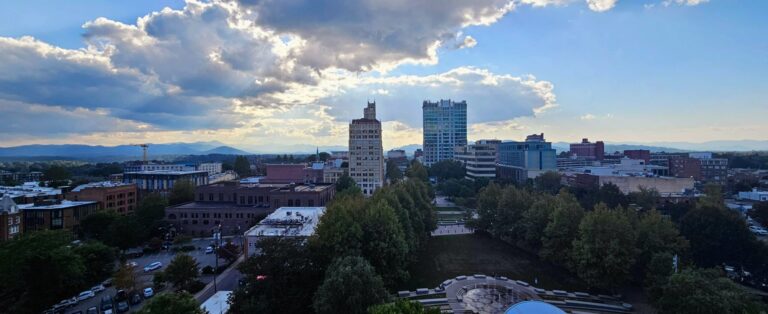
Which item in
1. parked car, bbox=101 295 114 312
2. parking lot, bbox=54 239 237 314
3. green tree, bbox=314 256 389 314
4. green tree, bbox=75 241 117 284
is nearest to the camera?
green tree, bbox=314 256 389 314

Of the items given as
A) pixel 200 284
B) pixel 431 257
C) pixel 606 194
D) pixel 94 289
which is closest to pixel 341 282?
pixel 200 284

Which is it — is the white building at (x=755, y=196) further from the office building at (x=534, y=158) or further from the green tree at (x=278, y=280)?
the green tree at (x=278, y=280)

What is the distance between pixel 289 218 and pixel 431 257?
17294 millimetres

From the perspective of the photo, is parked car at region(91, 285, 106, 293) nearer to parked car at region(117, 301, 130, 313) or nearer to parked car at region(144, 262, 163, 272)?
parked car at region(144, 262, 163, 272)

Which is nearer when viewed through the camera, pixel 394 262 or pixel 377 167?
pixel 394 262

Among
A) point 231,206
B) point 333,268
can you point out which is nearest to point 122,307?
point 333,268

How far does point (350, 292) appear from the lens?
Result: 21328 mm

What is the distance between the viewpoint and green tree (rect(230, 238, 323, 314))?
76.9 ft

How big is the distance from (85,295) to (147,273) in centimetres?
681

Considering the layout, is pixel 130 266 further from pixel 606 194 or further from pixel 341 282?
pixel 606 194

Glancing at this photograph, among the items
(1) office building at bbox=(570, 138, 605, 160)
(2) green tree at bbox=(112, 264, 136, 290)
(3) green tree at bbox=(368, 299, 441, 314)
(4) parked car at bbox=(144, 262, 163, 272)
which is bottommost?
(4) parked car at bbox=(144, 262, 163, 272)

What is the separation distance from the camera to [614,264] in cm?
2933

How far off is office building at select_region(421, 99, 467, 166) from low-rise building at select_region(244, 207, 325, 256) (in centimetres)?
12472

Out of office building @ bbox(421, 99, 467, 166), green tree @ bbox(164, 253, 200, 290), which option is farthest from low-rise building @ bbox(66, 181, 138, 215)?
office building @ bbox(421, 99, 467, 166)
